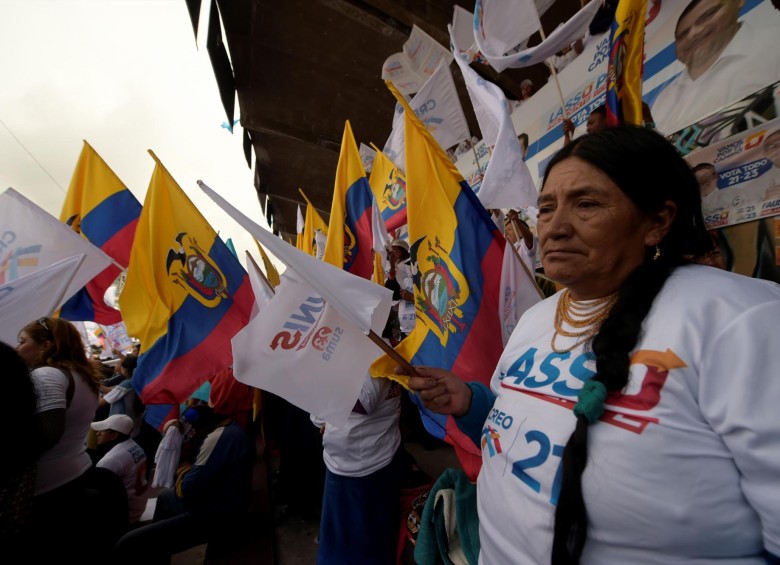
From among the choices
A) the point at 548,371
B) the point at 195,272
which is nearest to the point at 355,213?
the point at 195,272

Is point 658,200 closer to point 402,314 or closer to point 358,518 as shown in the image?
point 358,518

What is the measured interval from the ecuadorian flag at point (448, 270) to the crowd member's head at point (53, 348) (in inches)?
75.9

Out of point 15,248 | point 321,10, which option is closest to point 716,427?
point 15,248

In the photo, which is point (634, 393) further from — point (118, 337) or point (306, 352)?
point (118, 337)

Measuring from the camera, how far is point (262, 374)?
48.8 inches

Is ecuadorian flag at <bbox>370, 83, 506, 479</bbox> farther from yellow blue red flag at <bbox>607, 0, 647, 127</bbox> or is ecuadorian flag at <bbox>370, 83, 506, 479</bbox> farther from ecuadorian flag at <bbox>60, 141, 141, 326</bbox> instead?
ecuadorian flag at <bbox>60, 141, 141, 326</bbox>

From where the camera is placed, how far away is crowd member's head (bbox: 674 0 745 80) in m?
1.86

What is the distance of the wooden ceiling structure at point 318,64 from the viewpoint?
5.51 m

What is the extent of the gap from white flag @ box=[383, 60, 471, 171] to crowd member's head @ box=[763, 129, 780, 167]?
2.15 m

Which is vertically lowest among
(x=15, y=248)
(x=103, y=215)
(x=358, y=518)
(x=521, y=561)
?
(x=358, y=518)

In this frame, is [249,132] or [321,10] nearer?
[321,10]

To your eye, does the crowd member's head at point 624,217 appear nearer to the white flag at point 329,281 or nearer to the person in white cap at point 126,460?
the white flag at point 329,281

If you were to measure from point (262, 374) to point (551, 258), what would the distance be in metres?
0.98

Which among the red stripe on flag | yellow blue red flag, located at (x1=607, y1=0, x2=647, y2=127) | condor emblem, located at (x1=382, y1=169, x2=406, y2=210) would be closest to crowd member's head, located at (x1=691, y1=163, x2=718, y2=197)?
yellow blue red flag, located at (x1=607, y1=0, x2=647, y2=127)
